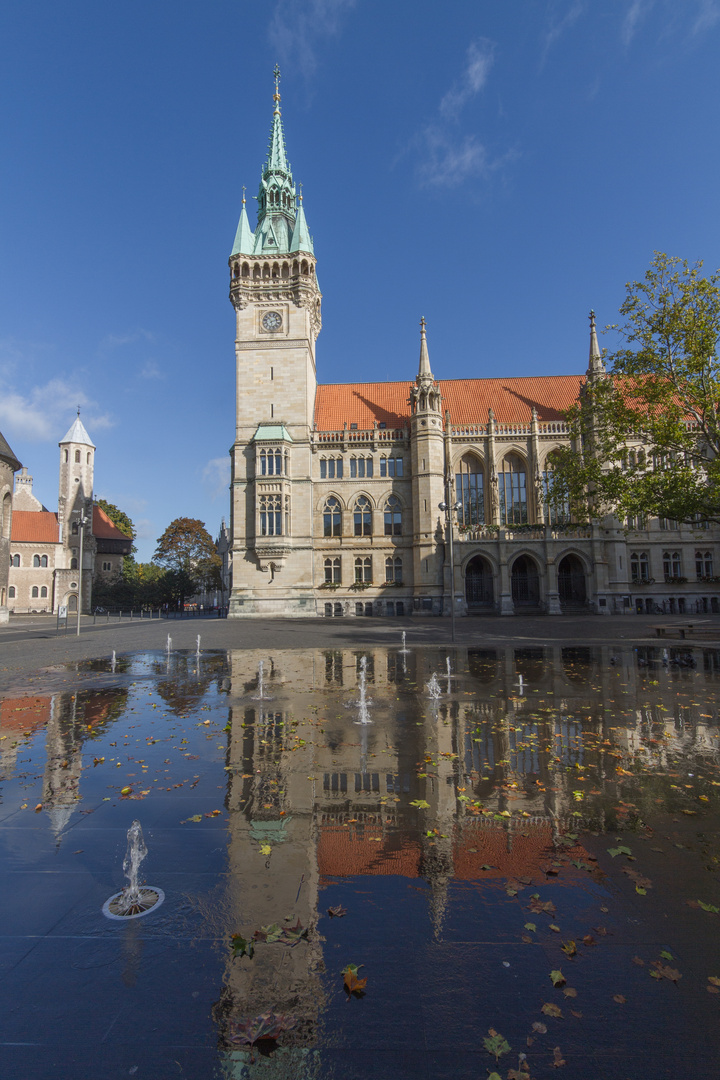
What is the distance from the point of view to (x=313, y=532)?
4412cm

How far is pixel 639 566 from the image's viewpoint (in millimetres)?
44156

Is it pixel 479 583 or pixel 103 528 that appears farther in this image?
pixel 103 528

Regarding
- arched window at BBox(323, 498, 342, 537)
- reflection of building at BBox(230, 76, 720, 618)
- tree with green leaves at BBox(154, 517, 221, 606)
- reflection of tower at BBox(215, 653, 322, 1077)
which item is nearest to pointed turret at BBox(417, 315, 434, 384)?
reflection of building at BBox(230, 76, 720, 618)

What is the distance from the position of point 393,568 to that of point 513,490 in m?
12.0

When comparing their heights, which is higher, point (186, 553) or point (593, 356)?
point (593, 356)

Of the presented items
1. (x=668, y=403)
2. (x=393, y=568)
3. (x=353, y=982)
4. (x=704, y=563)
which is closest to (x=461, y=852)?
(x=353, y=982)

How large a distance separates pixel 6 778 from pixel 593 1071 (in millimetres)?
6170

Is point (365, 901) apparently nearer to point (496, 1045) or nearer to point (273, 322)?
point (496, 1045)

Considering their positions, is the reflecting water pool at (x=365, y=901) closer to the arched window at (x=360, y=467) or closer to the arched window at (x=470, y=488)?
the arched window at (x=360, y=467)

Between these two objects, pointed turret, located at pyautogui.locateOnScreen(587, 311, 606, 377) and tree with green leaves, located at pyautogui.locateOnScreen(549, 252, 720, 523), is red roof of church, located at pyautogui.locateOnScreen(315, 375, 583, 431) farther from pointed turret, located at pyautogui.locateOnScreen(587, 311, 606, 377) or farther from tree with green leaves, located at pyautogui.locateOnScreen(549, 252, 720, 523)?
tree with green leaves, located at pyautogui.locateOnScreen(549, 252, 720, 523)

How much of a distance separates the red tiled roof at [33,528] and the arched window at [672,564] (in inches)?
2431

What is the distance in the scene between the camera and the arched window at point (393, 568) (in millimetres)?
44562

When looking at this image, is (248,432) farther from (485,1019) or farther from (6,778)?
(485,1019)

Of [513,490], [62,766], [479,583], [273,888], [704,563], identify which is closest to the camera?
[273,888]
